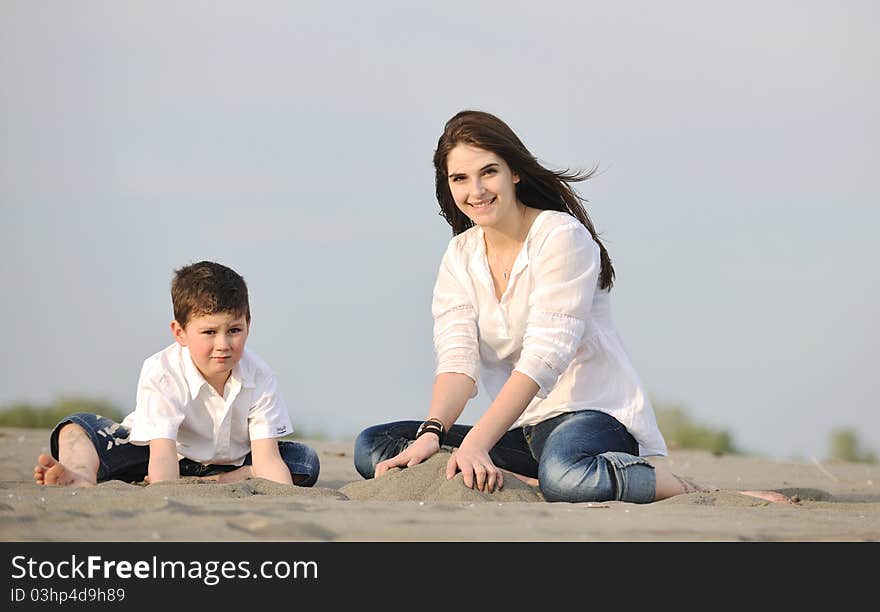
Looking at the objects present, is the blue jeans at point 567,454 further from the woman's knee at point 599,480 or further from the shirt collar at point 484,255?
the shirt collar at point 484,255

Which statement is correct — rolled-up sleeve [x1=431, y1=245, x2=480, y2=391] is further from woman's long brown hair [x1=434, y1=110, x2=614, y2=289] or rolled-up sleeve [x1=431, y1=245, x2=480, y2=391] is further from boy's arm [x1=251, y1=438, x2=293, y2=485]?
boy's arm [x1=251, y1=438, x2=293, y2=485]

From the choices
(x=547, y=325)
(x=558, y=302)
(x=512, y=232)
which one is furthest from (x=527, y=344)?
(x=512, y=232)

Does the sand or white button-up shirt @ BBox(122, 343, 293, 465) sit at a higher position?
white button-up shirt @ BBox(122, 343, 293, 465)

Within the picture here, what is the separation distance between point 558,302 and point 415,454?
0.80 m

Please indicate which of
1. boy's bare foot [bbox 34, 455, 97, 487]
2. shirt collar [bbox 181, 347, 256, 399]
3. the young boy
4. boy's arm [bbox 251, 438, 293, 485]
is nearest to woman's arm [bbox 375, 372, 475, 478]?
boy's arm [bbox 251, 438, 293, 485]

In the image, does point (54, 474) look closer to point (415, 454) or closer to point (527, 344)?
point (415, 454)

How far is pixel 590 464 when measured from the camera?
163 inches

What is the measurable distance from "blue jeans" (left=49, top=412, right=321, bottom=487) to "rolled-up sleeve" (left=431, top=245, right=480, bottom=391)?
779 millimetres

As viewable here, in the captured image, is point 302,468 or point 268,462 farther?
point 302,468

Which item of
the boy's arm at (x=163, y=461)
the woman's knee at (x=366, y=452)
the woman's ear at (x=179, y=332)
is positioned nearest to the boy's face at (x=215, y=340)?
the woman's ear at (x=179, y=332)

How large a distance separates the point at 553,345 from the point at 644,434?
24.4 inches

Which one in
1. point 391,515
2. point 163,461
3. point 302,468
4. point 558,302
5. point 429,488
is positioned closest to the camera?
point 391,515

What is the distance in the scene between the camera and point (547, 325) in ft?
14.0

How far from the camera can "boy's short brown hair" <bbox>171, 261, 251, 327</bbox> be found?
4.56m
